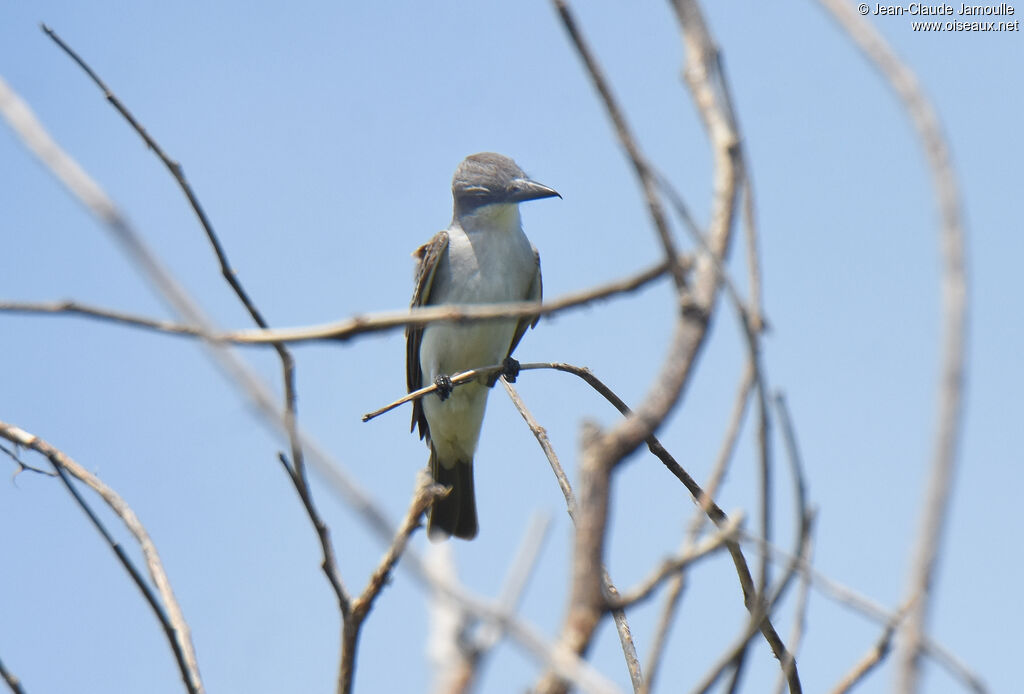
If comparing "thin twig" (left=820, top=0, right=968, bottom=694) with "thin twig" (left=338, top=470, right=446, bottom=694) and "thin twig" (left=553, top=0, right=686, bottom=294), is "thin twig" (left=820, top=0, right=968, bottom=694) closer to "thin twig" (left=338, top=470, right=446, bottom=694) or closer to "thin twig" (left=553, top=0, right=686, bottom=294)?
"thin twig" (left=553, top=0, right=686, bottom=294)

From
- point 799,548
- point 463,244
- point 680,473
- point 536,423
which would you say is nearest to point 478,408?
point 463,244

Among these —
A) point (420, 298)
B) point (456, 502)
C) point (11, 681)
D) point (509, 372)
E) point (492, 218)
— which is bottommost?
point (11, 681)

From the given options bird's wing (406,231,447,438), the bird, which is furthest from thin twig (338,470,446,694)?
bird's wing (406,231,447,438)

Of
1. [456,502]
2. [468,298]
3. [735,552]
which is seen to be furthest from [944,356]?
[456,502]

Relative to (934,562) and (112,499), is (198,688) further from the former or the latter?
(934,562)

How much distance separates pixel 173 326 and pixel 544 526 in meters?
0.55

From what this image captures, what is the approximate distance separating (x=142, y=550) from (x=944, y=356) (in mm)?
2187

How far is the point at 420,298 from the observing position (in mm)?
8617

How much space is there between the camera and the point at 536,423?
3271 millimetres

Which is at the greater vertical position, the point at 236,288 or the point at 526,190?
the point at 526,190

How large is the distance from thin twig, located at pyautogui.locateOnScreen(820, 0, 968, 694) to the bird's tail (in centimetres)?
729

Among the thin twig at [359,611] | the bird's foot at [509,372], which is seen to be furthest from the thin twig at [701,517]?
the bird's foot at [509,372]

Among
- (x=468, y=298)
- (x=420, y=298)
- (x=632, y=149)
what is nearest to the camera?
(x=632, y=149)

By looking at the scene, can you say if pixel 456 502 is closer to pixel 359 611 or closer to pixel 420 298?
pixel 420 298
